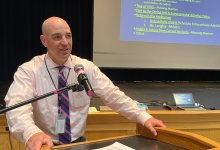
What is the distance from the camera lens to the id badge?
6.36ft

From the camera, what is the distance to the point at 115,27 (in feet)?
14.6

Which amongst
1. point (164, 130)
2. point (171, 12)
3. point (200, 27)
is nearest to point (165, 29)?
point (171, 12)

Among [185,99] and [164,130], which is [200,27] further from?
[164,130]

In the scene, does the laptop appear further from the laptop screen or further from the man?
the man

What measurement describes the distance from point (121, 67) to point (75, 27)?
959 mm

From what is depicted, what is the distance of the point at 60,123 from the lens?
1.95 meters

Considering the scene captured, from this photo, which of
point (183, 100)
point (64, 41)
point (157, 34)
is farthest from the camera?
point (157, 34)

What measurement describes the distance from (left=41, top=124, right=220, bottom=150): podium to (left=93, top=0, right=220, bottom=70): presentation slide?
286cm

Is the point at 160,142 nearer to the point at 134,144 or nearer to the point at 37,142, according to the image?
the point at 134,144

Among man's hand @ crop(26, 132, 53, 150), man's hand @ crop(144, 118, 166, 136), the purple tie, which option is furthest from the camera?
the purple tie

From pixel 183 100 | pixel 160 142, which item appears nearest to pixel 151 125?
pixel 160 142

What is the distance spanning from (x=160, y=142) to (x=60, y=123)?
25.6 inches

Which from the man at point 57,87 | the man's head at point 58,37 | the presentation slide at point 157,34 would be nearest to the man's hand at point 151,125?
the man at point 57,87

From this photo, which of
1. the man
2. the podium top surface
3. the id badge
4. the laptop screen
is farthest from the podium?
the laptop screen
